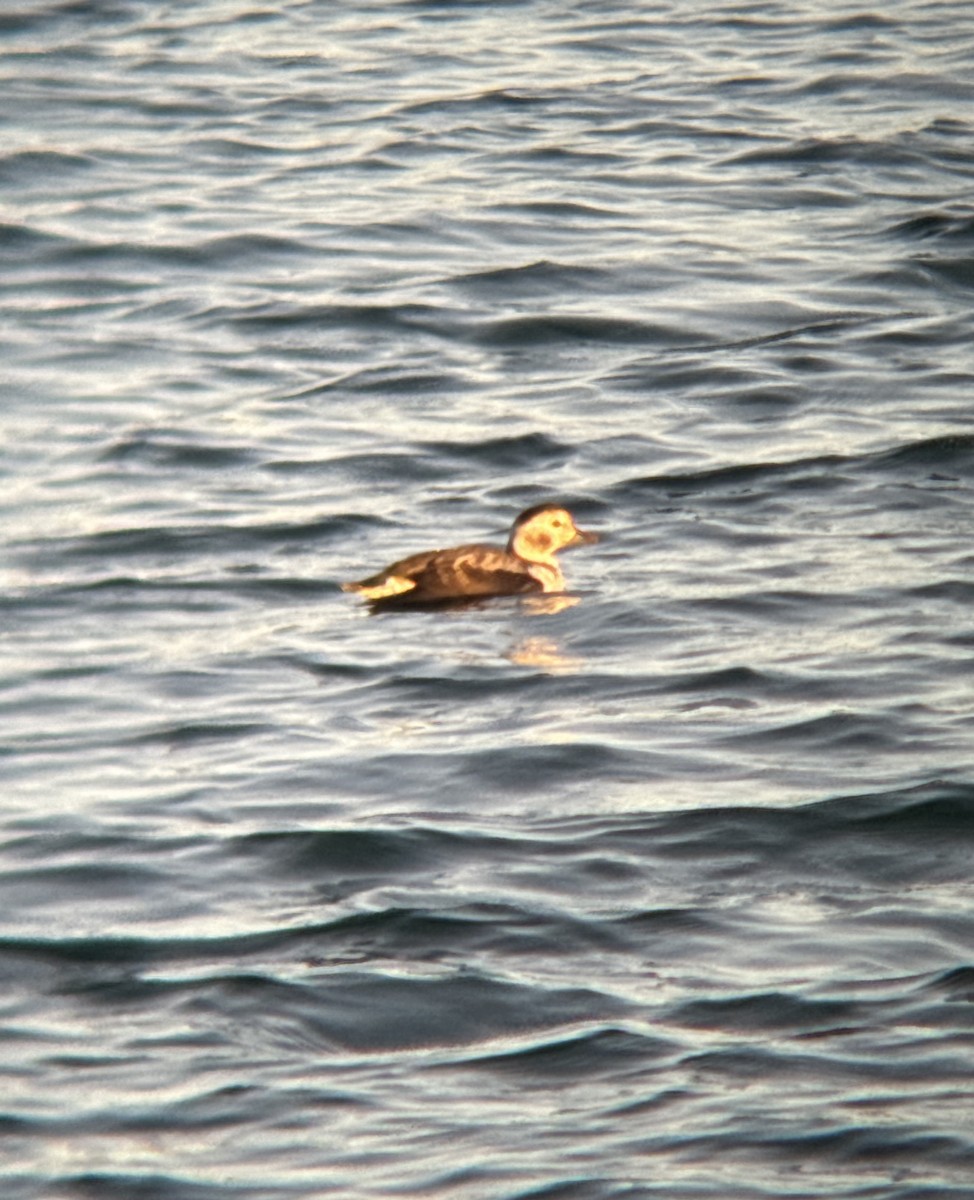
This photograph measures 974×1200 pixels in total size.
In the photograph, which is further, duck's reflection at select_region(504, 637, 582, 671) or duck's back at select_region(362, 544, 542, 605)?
→ duck's back at select_region(362, 544, 542, 605)

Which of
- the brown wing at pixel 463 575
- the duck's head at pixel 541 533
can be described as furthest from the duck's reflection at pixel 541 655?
the duck's head at pixel 541 533

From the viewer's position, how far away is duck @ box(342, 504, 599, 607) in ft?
33.4

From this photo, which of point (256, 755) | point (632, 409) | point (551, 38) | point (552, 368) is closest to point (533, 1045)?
point (256, 755)

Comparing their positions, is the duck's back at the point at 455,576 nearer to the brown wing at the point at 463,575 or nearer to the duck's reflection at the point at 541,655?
the brown wing at the point at 463,575

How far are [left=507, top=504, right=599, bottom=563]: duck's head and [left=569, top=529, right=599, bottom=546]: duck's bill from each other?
0.10 m

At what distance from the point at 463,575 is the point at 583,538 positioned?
2.66 ft

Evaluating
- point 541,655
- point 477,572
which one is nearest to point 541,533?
point 477,572

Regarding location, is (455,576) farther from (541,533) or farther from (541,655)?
(541,655)

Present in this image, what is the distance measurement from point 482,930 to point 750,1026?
2.92 feet

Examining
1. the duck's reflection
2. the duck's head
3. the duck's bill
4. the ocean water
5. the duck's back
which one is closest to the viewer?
the ocean water

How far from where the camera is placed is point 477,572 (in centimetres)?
1041

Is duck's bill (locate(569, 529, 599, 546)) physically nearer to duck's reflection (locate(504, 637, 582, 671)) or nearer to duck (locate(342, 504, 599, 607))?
duck (locate(342, 504, 599, 607))

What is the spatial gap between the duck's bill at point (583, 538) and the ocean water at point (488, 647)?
12 cm

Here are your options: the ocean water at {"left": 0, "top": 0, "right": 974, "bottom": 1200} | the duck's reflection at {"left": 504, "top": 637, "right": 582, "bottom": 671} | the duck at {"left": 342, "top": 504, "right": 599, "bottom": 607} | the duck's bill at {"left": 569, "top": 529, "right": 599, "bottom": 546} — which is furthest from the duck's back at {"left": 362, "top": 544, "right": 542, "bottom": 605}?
the duck's bill at {"left": 569, "top": 529, "right": 599, "bottom": 546}
